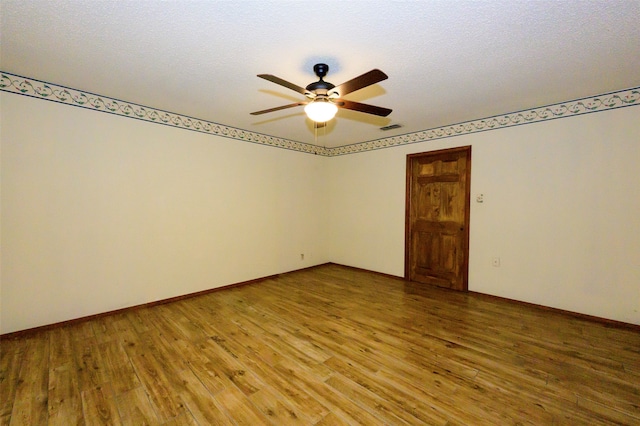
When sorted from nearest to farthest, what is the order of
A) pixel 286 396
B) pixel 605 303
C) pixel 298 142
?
pixel 286 396 → pixel 605 303 → pixel 298 142

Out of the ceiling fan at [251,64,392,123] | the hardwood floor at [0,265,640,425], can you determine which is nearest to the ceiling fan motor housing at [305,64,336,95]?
the ceiling fan at [251,64,392,123]

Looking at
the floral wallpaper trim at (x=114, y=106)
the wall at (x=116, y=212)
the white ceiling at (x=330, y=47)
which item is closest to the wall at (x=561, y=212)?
the white ceiling at (x=330, y=47)

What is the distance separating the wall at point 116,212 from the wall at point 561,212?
3229mm

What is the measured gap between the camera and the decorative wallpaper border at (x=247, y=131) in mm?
2751

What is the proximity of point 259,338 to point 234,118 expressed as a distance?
2.96m

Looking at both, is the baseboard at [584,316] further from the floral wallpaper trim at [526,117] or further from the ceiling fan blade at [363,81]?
the ceiling fan blade at [363,81]

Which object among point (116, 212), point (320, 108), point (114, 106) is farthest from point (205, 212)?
point (320, 108)

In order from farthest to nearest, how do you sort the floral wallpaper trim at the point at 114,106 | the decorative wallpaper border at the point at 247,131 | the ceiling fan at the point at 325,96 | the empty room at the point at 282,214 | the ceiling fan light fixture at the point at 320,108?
the decorative wallpaper border at the point at 247,131, the floral wallpaper trim at the point at 114,106, the ceiling fan light fixture at the point at 320,108, the ceiling fan at the point at 325,96, the empty room at the point at 282,214

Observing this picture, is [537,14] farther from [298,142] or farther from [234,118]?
[298,142]

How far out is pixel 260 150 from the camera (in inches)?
184

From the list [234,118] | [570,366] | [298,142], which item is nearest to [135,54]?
[234,118]

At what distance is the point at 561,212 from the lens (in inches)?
129

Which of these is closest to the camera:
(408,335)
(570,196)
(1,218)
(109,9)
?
(109,9)

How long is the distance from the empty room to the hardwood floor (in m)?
0.02
